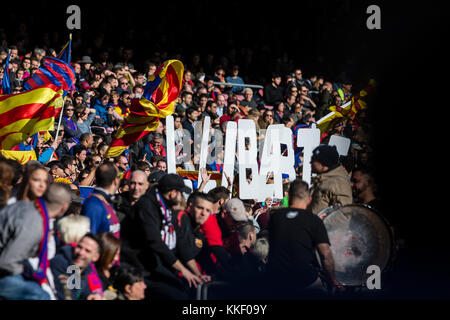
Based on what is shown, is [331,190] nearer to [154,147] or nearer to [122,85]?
[154,147]

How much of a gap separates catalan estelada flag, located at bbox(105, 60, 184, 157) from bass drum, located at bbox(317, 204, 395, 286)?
370 centimetres

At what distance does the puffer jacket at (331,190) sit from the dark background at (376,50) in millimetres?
933

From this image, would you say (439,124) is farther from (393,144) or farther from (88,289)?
(88,289)

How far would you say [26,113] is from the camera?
30.0 feet

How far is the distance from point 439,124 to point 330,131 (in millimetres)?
2907

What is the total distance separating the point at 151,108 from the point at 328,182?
3.32 metres

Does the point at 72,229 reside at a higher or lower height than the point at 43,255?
higher

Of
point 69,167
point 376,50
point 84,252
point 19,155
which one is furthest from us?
→ point 376,50

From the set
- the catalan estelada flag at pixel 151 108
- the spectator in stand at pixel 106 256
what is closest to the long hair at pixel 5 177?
the spectator in stand at pixel 106 256

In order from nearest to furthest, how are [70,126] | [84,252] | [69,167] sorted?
[84,252] → [69,167] → [70,126]

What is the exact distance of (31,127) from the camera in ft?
30.1

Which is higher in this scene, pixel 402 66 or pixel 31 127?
pixel 402 66

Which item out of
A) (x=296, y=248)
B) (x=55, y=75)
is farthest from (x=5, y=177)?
(x=55, y=75)
